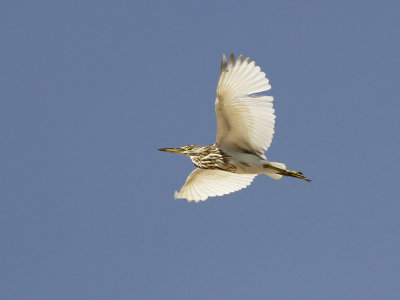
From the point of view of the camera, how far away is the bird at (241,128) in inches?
558

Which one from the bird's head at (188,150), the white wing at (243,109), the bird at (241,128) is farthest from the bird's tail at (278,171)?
the bird's head at (188,150)

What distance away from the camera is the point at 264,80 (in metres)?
14.2

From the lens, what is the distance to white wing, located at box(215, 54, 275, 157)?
14.2 metres

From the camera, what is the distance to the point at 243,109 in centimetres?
1455

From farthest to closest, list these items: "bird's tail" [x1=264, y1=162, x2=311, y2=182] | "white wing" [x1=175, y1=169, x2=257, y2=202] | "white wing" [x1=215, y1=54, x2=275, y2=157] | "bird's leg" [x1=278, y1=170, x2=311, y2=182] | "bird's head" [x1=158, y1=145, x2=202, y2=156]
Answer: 1. "white wing" [x1=175, y1=169, x2=257, y2=202]
2. "bird's head" [x1=158, y1=145, x2=202, y2=156]
3. "bird's leg" [x1=278, y1=170, x2=311, y2=182]
4. "bird's tail" [x1=264, y1=162, x2=311, y2=182]
5. "white wing" [x1=215, y1=54, x2=275, y2=157]

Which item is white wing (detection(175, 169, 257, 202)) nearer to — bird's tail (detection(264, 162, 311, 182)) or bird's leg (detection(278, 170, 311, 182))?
bird's tail (detection(264, 162, 311, 182))

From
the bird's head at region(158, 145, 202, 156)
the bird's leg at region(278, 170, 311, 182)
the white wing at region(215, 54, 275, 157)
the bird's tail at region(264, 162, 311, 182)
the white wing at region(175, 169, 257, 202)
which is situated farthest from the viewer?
the white wing at region(175, 169, 257, 202)

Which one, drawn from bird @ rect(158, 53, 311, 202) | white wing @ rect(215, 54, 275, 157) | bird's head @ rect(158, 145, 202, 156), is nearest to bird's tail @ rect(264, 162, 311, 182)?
bird @ rect(158, 53, 311, 202)

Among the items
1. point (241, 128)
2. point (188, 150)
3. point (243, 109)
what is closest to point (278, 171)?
point (241, 128)

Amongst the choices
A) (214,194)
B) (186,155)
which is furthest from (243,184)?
(186,155)

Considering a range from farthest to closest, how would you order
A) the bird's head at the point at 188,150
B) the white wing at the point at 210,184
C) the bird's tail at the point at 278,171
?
the white wing at the point at 210,184 < the bird's head at the point at 188,150 < the bird's tail at the point at 278,171

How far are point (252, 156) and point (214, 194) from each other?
2.35m

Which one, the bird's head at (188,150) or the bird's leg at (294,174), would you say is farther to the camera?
the bird's head at (188,150)

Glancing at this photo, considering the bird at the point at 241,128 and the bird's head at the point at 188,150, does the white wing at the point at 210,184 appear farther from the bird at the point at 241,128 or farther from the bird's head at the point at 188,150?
the bird's head at the point at 188,150
